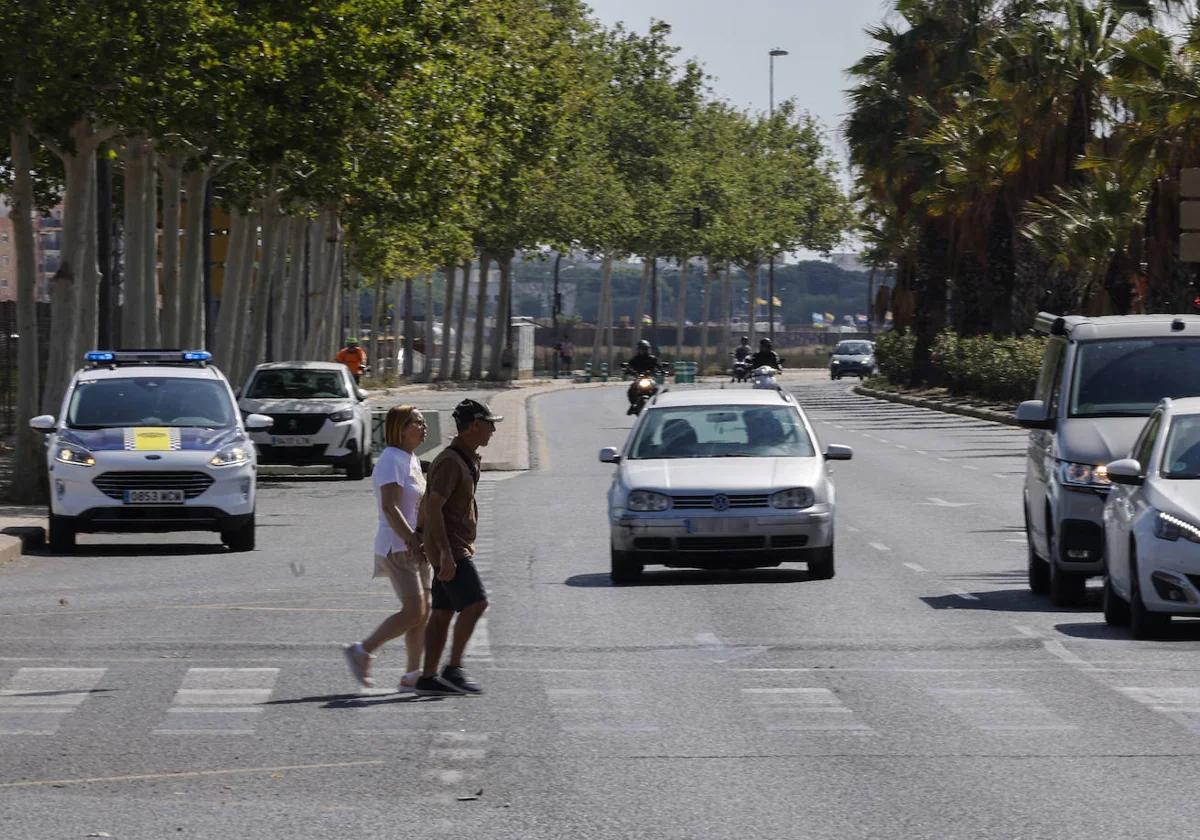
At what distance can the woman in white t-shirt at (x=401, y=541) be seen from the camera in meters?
11.1

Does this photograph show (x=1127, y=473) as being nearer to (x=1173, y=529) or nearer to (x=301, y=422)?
(x=1173, y=529)

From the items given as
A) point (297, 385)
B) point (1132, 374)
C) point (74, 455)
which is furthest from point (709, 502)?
point (297, 385)

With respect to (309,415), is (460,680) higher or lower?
lower

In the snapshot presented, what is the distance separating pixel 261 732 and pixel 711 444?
28.1 feet

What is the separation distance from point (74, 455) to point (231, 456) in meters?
1.43

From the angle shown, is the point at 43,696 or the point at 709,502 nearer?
the point at 43,696

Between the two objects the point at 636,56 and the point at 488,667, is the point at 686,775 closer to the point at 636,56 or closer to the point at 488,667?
the point at 488,667

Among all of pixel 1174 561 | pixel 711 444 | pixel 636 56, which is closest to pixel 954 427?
pixel 711 444

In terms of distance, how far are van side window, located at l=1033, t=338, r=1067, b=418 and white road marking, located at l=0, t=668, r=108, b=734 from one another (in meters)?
7.53

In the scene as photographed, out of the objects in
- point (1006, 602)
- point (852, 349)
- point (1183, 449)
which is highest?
point (1183, 449)

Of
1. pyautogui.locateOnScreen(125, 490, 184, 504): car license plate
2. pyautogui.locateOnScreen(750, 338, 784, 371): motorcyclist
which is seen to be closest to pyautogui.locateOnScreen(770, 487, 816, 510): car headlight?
pyautogui.locateOnScreen(125, 490, 184, 504): car license plate

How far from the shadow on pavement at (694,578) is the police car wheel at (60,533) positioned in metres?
5.36

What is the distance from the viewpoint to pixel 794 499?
16.9 m

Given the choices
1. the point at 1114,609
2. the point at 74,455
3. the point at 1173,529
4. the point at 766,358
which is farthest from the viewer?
the point at 766,358
